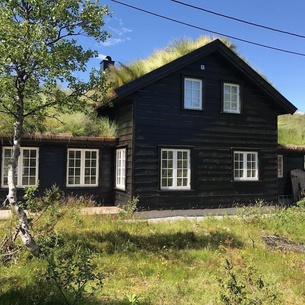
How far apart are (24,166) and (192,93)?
677cm

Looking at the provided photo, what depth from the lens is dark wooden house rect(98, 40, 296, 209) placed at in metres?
11.7

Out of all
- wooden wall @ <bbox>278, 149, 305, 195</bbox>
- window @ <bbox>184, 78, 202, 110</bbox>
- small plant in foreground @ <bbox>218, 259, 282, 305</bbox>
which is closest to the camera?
small plant in foreground @ <bbox>218, 259, 282, 305</bbox>

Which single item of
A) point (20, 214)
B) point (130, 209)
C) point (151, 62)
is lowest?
point (130, 209)

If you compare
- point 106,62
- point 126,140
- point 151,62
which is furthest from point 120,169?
point 106,62

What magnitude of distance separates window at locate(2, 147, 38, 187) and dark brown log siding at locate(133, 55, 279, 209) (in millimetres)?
3660

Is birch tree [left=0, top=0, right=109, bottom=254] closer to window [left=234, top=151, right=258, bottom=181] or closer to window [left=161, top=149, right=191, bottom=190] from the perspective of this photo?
window [left=161, top=149, right=191, bottom=190]

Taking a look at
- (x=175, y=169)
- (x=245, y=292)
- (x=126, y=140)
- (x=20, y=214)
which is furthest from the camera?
(x=175, y=169)

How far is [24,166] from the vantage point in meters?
11.7

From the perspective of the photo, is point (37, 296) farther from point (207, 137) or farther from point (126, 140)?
point (207, 137)

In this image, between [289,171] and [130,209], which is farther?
[289,171]

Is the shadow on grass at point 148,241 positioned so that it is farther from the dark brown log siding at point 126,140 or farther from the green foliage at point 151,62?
the green foliage at point 151,62

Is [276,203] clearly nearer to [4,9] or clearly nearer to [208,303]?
[208,303]

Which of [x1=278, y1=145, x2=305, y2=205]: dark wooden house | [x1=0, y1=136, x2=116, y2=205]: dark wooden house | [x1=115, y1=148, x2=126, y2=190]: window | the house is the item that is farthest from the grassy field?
[x1=278, y1=145, x2=305, y2=205]: dark wooden house

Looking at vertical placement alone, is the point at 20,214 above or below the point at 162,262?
above
